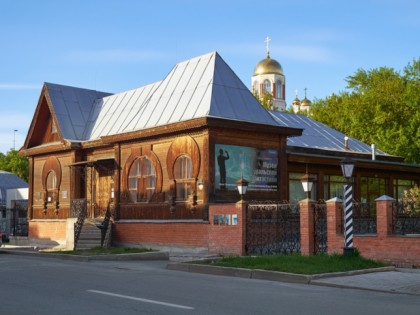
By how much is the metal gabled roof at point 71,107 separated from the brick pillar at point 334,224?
17688 mm

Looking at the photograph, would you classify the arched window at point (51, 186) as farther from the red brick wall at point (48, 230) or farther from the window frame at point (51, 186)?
the red brick wall at point (48, 230)

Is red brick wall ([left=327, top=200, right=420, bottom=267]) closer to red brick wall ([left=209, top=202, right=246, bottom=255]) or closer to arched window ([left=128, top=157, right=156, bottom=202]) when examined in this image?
red brick wall ([left=209, top=202, right=246, bottom=255])

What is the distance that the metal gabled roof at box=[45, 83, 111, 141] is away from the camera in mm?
34688

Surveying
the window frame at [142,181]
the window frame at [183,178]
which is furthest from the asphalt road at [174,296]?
the window frame at [142,181]

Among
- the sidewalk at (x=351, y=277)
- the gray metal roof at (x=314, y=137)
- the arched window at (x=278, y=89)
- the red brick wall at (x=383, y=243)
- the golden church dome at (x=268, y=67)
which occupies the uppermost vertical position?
the golden church dome at (x=268, y=67)

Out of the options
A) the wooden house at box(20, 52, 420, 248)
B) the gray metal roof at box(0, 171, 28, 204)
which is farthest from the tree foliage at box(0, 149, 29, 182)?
the wooden house at box(20, 52, 420, 248)

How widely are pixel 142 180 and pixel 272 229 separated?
6.98 m

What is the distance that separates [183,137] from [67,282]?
1249 cm

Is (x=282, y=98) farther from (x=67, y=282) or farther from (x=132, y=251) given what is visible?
(x=67, y=282)

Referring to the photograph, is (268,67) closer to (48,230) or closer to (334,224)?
(48,230)

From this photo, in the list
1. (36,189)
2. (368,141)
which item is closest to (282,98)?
(368,141)

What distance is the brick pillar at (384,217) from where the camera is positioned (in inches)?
769

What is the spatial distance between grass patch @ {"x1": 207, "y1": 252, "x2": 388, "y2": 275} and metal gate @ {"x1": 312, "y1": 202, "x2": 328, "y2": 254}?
2735 millimetres

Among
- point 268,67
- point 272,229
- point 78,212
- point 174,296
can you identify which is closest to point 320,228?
point 272,229
